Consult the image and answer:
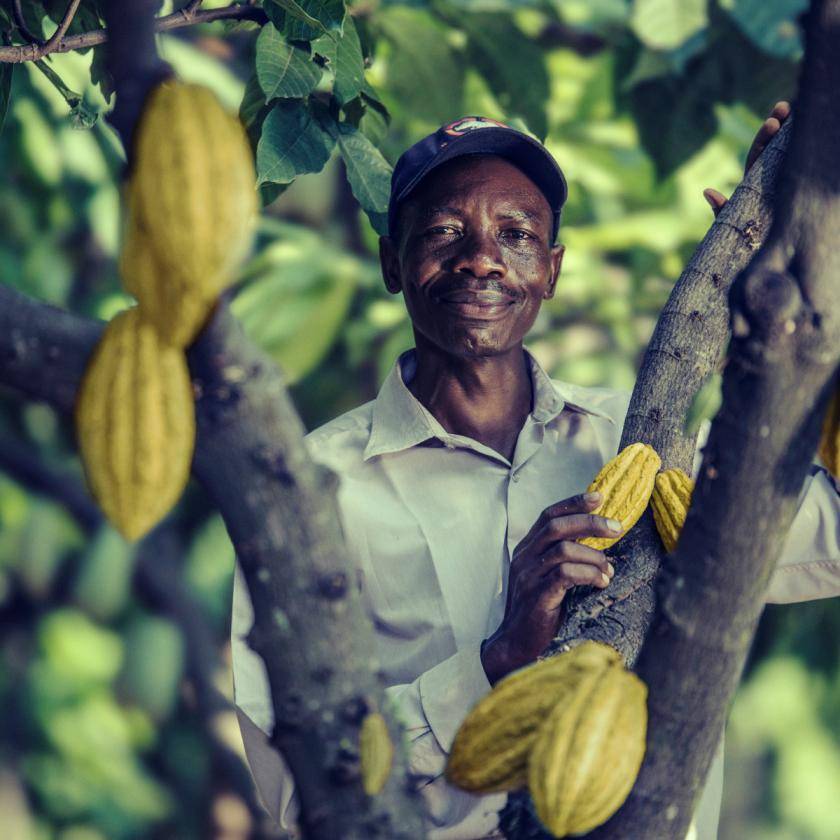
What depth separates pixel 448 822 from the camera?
1726mm

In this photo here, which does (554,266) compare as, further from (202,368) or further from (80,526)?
(80,526)

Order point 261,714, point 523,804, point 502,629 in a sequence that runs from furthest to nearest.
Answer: point 261,714 < point 502,629 < point 523,804

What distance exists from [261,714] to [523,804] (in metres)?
0.61

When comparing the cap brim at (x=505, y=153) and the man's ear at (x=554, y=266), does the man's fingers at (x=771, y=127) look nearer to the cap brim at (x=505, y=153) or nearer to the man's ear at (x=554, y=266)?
the cap brim at (x=505, y=153)

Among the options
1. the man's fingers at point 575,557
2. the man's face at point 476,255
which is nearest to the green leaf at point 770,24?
the man's face at point 476,255

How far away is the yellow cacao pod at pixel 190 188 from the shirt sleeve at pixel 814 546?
3.35 feet

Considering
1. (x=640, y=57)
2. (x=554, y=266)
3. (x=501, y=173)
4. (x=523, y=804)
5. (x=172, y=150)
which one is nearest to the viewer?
(x=172, y=150)

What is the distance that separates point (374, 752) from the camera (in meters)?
1.09

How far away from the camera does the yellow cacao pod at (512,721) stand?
1179 mm

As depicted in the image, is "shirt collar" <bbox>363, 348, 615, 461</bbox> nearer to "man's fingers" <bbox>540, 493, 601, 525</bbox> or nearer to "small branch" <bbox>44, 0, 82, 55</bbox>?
"man's fingers" <bbox>540, 493, 601, 525</bbox>

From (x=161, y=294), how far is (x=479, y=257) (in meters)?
1.11

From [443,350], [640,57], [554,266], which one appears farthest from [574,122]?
[443,350]

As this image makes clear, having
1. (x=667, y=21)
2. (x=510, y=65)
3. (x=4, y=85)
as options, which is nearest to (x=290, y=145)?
(x=4, y=85)

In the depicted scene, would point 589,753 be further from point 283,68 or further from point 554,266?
point 554,266
